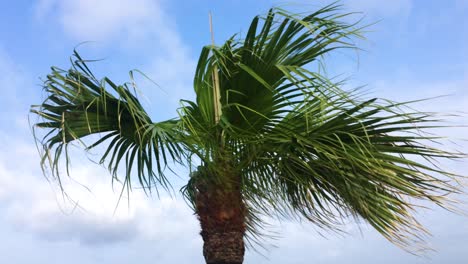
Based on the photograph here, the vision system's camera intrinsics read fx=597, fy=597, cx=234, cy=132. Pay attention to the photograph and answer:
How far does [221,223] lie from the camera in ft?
21.3

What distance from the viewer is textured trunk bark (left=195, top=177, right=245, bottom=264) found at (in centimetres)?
646

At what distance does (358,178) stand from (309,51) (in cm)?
154

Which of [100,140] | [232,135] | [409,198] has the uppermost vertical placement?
[100,140]

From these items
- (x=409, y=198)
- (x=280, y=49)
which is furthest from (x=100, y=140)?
(x=409, y=198)

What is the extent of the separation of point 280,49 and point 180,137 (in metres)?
1.45

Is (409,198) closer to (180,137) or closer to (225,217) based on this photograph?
(225,217)

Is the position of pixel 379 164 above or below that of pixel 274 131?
below

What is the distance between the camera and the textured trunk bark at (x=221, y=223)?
6461mm

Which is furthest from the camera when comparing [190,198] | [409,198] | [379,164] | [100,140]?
[190,198]

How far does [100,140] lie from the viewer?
23.7ft

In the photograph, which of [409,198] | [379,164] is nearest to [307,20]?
[379,164]

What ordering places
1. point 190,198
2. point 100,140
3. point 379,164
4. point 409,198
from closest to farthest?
point 379,164, point 409,198, point 100,140, point 190,198

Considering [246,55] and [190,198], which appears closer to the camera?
[246,55]

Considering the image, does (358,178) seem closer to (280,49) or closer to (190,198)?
(280,49)
